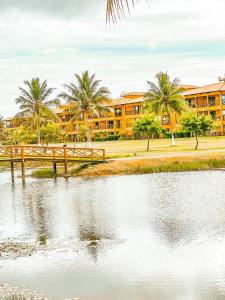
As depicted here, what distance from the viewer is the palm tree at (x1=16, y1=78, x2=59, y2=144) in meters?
71.9

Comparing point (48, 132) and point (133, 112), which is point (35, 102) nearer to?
point (48, 132)

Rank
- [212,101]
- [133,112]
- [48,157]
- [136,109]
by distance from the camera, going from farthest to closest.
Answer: [133,112], [136,109], [212,101], [48,157]

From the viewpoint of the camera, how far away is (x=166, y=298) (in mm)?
12367

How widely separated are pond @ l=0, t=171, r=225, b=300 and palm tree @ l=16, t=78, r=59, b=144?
125 feet

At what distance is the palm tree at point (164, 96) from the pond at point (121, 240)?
3055 cm

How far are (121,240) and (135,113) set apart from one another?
8726 cm

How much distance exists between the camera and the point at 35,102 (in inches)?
2844

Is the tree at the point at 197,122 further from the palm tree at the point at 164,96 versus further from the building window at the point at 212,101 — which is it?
the building window at the point at 212,101

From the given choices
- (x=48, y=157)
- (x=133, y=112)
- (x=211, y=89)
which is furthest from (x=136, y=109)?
(x=48, y=157)

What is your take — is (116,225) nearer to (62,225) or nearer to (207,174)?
(62,225)

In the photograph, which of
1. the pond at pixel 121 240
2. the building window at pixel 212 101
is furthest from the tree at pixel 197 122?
the building window at pixel 212 101

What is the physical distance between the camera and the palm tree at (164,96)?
212ft

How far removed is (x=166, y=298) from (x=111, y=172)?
33332 mm

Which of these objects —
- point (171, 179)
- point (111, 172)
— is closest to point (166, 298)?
point (171, 179)
